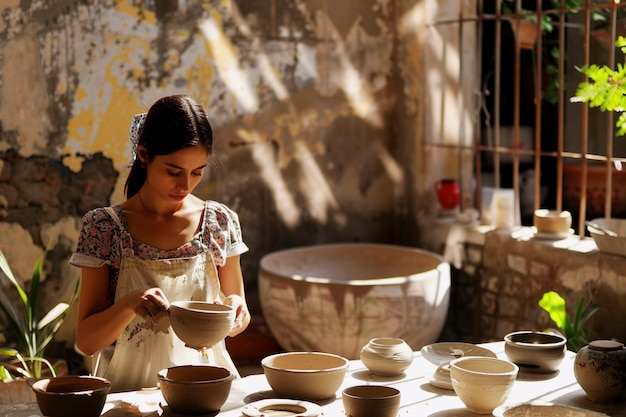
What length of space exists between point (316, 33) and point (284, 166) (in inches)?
33.1

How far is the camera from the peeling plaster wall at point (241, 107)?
4.88 metres

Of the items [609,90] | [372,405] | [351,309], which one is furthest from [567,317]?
[372,405]

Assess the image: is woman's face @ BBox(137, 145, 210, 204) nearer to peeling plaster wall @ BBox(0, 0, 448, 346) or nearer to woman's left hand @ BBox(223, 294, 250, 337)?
woman's left hand @ BBox(223, 294, 250, 337)

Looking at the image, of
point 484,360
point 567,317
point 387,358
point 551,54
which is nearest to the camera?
point 484,360

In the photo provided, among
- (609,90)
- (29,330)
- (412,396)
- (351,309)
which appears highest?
(609,90)

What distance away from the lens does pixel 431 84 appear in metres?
5.61

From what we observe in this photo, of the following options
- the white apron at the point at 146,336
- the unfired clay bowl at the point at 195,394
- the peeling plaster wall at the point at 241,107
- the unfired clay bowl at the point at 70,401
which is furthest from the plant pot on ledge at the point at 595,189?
the unfired clay bowl at the point at 70,401

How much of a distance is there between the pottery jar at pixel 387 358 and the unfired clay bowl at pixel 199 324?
0.45 metres

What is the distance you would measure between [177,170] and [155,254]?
305 mm

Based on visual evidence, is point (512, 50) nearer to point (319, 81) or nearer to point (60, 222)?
point (319, 81)

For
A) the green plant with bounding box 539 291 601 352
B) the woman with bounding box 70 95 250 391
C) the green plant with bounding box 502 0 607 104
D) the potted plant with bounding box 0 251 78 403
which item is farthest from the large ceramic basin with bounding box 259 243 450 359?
the woman with bounding box 70 95 250 391

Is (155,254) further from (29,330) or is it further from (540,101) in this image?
(540,101)

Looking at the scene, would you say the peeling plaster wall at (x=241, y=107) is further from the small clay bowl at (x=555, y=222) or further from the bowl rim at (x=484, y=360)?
the bowl rim at (x=484, y=360)

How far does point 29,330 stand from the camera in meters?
4.69
